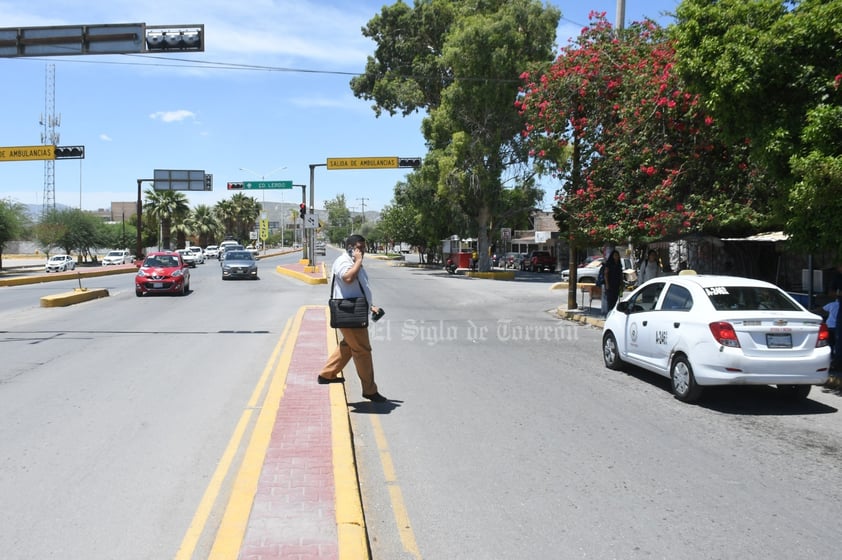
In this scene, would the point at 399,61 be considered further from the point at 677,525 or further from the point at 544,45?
the point at 677,525

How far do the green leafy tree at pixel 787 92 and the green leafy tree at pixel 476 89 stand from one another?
90.8 ft

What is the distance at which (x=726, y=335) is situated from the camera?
8094 mm

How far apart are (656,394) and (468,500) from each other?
16.0 feet

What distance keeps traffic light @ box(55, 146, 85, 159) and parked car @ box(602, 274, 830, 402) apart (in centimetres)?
3122

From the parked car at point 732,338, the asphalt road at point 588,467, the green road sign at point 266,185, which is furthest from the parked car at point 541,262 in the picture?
the parked car at point 732,338

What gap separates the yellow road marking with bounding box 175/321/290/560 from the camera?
4301mm

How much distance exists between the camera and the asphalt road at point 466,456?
179 inches

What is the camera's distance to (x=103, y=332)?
14789mm

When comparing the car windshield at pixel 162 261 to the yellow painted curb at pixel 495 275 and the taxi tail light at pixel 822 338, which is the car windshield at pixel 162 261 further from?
the taxi tail light at pixel 822 338

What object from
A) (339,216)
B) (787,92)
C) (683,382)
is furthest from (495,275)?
(339,216)

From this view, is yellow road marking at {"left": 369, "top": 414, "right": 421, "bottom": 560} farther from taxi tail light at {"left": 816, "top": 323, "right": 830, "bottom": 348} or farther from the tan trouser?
taxi tail light at {"left": 816, "top": 323, "right": 830, "bottom": 348}

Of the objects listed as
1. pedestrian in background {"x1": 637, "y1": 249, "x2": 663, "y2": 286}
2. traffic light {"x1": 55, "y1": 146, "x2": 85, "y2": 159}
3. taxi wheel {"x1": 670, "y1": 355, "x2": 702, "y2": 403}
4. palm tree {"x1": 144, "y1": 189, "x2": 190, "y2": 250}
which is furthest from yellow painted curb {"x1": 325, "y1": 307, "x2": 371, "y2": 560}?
palm tree {"x1": 144, "y1": 189, "x2": 190, "y2": 250}

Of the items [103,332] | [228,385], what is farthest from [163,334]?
[228,385]

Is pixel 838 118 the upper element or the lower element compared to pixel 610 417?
upper
